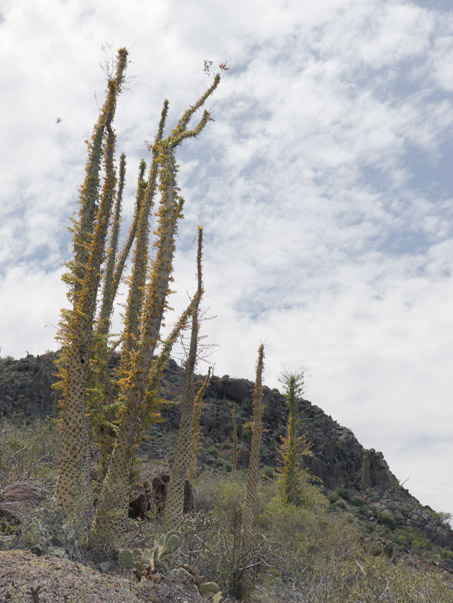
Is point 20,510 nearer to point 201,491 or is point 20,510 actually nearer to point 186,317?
point 186,317

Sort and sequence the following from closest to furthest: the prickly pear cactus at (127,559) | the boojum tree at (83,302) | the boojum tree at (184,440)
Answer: the prickly pear cactus at (127,559)
the boojum tree at (83,302)
the boojum tree at (184,440)

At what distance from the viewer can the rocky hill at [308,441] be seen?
38062 millimetres

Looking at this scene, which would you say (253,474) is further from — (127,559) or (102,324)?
(127,559)

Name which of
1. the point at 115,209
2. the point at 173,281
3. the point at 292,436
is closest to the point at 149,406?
the point at 173,281

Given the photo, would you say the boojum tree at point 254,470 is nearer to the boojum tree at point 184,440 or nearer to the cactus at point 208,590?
the boojum tree at point 184,440

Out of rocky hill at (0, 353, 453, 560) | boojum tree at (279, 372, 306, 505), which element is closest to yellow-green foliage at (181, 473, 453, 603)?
boojum tree at (279, 372, 306, 505)

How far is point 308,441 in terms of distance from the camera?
46969 mm

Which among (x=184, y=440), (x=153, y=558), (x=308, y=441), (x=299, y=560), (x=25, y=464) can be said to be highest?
(x=308, y=441)

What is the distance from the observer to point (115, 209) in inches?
607

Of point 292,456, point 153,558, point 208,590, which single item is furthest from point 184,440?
point 292,456

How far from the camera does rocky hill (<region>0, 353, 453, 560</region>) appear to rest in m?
38.1

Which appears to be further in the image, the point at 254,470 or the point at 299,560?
the point at 254,470

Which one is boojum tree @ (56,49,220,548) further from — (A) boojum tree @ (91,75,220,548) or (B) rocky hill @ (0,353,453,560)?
(B) rocky hill @ (0,353,453,560)

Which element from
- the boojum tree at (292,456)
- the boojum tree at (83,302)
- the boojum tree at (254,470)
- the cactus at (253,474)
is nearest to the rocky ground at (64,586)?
the boojum tree at (83,302)
